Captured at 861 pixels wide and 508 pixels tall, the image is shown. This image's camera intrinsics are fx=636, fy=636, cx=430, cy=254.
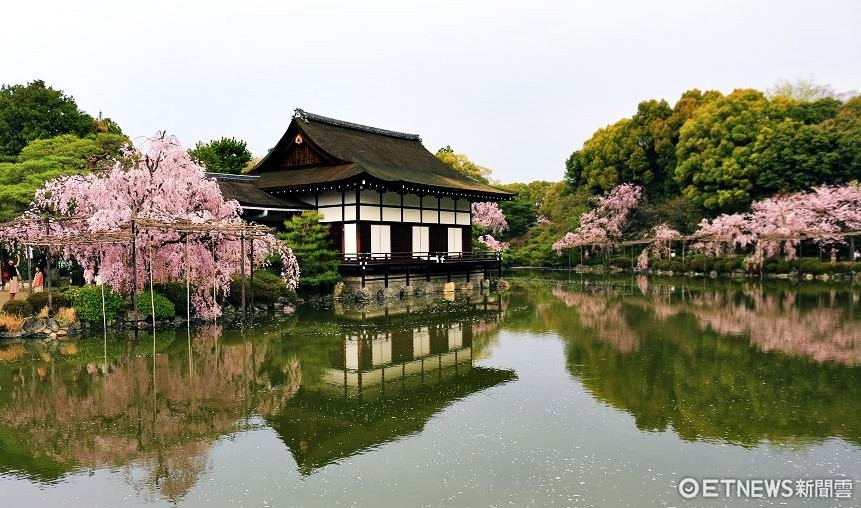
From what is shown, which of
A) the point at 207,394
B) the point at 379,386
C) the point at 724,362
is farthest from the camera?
the point at 724,362

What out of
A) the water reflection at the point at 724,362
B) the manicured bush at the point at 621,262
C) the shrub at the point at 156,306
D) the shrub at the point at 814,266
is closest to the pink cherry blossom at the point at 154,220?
the shrub at the point at 156,306

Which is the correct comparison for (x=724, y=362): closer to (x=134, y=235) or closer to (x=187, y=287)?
(x=187, y=287)

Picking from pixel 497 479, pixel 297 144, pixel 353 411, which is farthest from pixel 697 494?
pixel 297 144

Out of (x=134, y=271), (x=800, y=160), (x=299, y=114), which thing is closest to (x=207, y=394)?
(x=134, y=271)

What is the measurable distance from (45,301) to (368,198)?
46.5 ft

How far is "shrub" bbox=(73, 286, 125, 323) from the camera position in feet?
61.7

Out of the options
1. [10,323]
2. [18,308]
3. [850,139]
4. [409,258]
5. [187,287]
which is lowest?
[10,323]

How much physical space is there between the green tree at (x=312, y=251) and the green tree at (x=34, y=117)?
19.5 metres

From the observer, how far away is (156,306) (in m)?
19.6

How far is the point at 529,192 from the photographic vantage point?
78.6 m

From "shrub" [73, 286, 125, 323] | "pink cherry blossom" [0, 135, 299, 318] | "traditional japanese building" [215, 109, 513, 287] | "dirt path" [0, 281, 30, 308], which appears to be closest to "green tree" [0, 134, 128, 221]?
"pink cherry blossom" [0, 135, 299, 318]

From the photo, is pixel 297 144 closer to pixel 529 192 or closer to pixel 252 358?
pixel 252 358

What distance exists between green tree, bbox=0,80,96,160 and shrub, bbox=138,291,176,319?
2311 cm

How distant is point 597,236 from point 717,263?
1151cm
